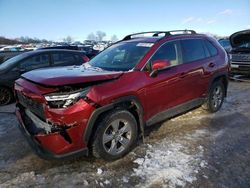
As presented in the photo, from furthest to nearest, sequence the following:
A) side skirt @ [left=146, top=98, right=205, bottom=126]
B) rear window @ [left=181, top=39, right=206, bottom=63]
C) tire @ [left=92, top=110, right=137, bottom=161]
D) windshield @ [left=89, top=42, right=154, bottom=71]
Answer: rear window @ [left=181, top=39, right=206, bottom=63] < side skirt @ [left=146, top=98, right=205, bottom=126] < windshield @ [left=89, top=42, right=154, bottom=71] < tire @ [left=92, top=110, right=137, bottom=161]

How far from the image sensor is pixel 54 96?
3365 millimetres

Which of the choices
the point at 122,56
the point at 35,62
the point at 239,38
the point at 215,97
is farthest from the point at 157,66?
the point at 239,38

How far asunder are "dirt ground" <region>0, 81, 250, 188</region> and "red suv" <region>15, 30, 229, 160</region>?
32 centimetres

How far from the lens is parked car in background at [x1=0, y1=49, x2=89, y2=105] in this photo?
7.43 meters

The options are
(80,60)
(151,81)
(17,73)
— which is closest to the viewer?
(151,81)

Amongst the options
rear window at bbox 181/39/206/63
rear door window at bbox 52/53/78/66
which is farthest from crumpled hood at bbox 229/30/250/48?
rear door window at bbox 52/53/78/66

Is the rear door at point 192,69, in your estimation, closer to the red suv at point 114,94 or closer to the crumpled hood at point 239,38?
the red suv at point 114,94

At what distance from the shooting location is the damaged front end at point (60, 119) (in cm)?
337

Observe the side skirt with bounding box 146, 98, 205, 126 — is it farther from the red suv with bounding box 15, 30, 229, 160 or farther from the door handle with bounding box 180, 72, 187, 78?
the door handle with bounding box 180, 72, 187, 78

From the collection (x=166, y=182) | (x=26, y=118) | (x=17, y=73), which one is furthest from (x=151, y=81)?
(x=17, y=73)

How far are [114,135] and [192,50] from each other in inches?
100

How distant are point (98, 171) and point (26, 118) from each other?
1.34 m

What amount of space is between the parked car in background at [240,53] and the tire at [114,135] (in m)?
7.57

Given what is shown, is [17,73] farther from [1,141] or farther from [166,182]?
[166,182]
